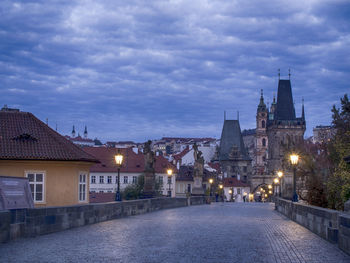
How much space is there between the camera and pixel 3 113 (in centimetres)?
3045

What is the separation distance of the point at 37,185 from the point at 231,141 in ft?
403

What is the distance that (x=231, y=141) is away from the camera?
14762cm

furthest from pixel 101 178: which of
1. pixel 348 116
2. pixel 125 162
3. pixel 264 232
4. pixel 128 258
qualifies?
pixel 128 258

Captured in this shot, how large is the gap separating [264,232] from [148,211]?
13.5 m

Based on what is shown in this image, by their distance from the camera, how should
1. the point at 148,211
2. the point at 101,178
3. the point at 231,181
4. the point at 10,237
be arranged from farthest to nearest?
the point at 231,181 < the point at 101,178 < the point at 148,211 < the point at 10,237

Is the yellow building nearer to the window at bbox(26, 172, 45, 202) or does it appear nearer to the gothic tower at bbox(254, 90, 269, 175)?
the window at bbox(26, 172, 45, 202)

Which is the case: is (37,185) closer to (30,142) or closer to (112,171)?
(30,142)

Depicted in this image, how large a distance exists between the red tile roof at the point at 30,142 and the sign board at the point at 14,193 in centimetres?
1114

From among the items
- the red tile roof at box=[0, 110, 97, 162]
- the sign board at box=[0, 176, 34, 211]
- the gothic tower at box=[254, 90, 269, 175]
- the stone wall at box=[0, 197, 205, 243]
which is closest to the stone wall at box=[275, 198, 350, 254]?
the stone wall at box=[0, 197, 205, 243]

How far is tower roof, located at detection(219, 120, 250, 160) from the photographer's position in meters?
145

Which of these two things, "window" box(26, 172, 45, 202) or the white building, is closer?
"window" box(26, 172, 45, 202)

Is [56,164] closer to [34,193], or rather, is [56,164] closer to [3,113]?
[34,193]

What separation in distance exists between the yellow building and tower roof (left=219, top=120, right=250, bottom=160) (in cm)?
11629

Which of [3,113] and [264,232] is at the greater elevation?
[3,113]
